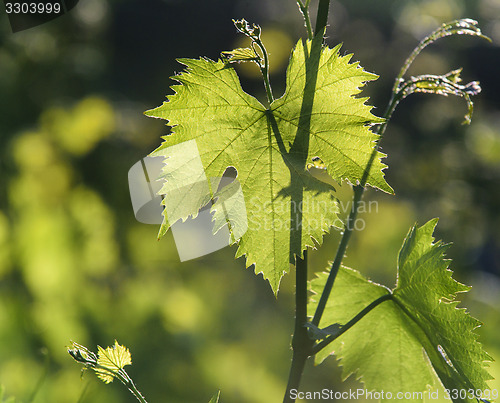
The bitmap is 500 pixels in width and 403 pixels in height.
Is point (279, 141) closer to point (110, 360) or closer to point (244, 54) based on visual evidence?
point (244, 54)

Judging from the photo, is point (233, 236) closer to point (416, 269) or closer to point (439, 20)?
point (416, 269)

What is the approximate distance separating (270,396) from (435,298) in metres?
1.10

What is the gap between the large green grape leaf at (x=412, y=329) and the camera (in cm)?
54

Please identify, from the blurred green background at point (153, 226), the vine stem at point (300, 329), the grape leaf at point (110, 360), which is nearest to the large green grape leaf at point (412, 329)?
the vine stem at point (300, 329)

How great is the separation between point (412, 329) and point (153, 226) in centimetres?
153

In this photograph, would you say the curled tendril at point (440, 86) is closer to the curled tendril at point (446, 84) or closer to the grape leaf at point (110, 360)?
the curled tendril at point (446, 84)

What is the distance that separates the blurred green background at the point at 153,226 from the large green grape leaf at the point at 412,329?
0.38 m

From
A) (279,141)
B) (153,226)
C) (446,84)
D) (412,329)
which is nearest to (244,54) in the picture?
(279,141)

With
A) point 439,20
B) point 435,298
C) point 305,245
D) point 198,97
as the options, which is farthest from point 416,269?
point 439,20

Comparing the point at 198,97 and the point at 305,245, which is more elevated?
the point at 198,97

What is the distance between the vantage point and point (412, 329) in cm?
59

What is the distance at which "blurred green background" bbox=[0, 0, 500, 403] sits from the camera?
4.99 feet

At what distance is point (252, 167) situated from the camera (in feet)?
1.52

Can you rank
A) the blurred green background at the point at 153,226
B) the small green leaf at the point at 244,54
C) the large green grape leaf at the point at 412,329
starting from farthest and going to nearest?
1. the blurred green background at the point at 153,226
2. the large green grape leaf at the point at 412,329
3. the small green leaf at the point at 244,54
